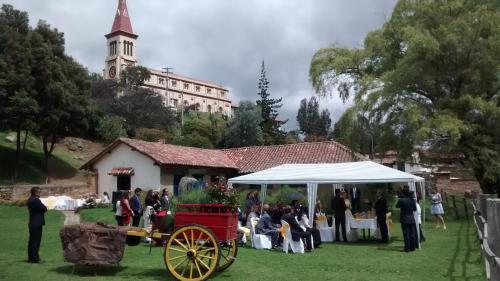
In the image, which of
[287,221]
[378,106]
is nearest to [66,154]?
[378,106]

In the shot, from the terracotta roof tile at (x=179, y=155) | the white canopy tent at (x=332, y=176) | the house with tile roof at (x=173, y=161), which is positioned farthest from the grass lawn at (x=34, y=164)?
the white canopy tent at (x=332, y=176)

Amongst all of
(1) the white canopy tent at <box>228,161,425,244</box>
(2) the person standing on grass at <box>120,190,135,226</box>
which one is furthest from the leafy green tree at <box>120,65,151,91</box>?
(2) the person standing on grass at <box>120,190,135,226</box>

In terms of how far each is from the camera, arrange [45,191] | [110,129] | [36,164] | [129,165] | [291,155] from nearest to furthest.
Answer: [45,191] → [129,165] → [291,155] → [36,164] → [110,129]

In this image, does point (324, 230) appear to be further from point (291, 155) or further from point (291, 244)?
point (291, 155)

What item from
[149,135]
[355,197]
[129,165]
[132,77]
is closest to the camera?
[355,197]

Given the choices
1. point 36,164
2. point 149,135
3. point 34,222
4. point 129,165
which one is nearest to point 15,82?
point 36,164

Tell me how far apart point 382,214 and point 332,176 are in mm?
1777

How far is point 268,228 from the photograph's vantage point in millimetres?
12922

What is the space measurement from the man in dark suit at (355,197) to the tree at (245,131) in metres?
27.5

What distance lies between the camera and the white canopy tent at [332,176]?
1387 cm

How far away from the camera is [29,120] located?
34156mm

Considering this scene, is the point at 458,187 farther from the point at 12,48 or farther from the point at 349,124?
the point at 12,48

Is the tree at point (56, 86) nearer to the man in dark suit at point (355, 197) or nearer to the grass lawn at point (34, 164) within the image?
the grass lawn at point (34, 164)

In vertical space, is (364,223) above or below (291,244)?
above
